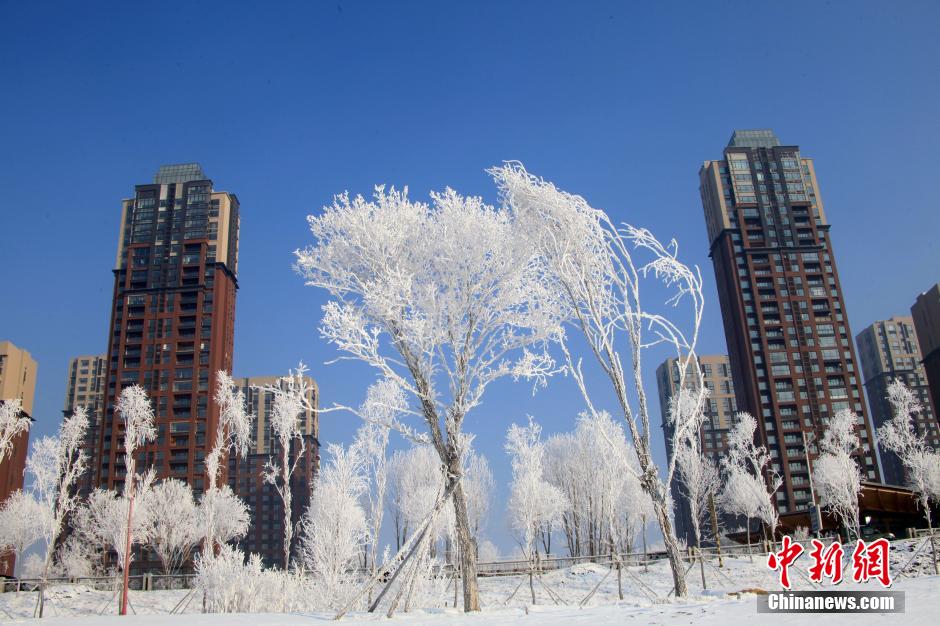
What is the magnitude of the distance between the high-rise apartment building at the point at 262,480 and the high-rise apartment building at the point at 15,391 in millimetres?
29758

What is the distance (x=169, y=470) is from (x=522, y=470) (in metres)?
40.1

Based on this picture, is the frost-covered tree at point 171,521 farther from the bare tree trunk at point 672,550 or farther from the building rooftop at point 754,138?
the building rooftop at point 754,138

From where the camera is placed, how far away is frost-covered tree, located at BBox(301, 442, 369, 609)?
75.1 ft

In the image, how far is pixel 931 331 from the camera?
80312mm

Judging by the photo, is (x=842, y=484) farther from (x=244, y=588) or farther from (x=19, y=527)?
(x=19, y=527)

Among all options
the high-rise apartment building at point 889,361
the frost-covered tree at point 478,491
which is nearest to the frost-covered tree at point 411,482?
the frost-covered tree at point 478,491

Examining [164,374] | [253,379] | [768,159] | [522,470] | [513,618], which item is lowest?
[513,618]

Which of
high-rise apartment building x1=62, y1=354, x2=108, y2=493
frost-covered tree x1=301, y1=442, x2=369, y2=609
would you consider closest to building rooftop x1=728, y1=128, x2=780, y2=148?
frost-covered tree x1=301, y1=442, x2=369, y2=609

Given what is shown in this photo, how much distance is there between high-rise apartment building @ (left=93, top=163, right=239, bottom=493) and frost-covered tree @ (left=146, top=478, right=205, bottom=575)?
12.7 metres

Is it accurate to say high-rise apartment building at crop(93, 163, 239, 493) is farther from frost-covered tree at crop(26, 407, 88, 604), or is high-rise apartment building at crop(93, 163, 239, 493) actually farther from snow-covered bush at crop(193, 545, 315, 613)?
snow-covered bush at crop(193, 545, 315, 613)

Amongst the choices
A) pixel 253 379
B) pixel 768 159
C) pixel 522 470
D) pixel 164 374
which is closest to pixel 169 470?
pixel 164 374

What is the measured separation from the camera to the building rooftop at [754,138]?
88.6 metres

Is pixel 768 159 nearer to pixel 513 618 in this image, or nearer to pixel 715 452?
pixel 715 452

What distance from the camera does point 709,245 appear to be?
3428 inches
